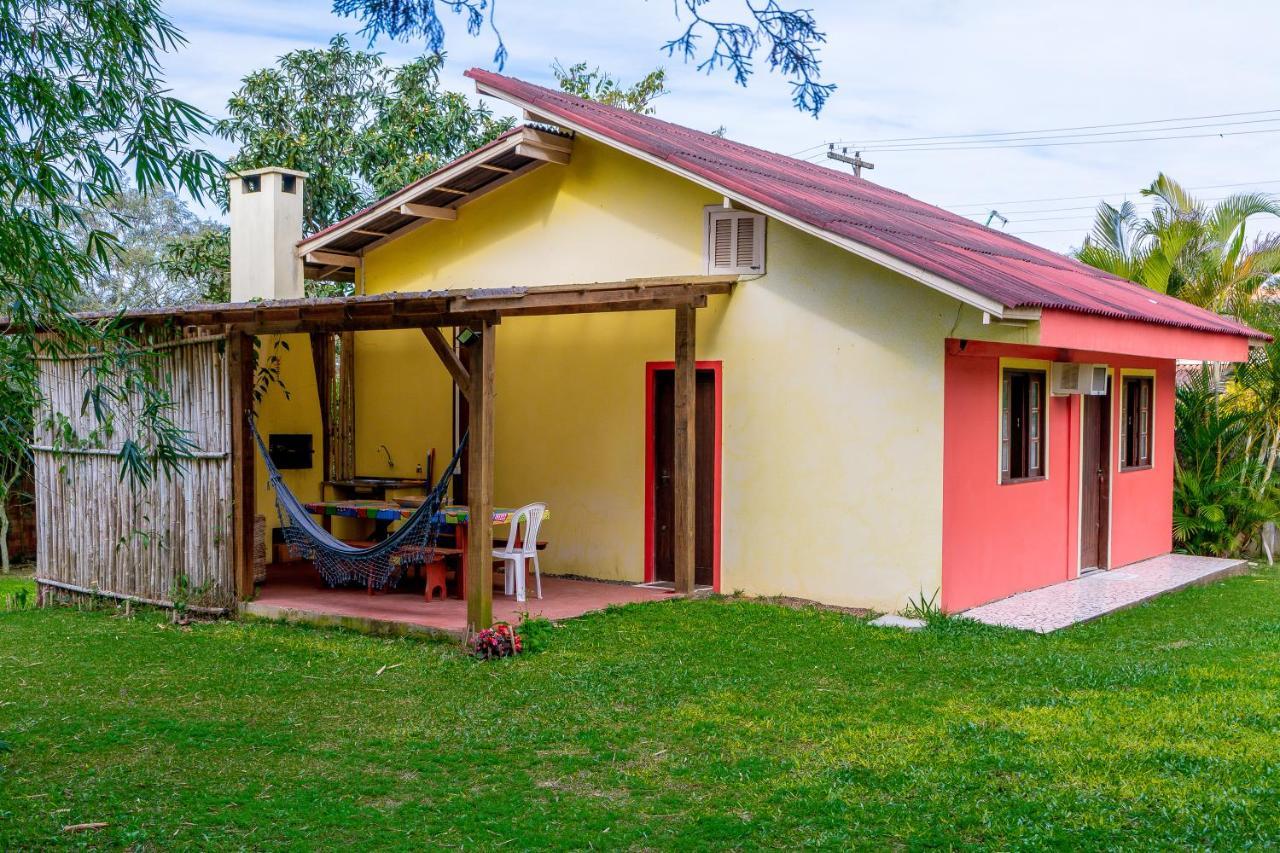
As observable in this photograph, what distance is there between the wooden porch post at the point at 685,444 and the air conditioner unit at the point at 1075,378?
127 inches

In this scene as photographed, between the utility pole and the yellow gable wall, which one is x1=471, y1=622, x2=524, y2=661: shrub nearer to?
the yellow gable wall

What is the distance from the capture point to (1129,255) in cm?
1593

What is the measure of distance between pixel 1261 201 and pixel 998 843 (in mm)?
12930

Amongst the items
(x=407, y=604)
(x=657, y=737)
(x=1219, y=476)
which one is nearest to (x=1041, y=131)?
(x=1219, y=476)

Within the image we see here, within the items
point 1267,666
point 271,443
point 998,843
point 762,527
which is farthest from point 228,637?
point 1267,666

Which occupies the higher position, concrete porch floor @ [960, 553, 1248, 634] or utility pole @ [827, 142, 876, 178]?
utility pole @ [827, 142, 876, 178]

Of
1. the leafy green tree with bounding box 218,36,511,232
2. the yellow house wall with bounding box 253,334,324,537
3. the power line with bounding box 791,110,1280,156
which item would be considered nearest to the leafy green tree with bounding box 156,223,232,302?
the leafy green tree with bounding box 218,36,511,232

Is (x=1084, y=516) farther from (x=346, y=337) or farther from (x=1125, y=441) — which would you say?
(x=346, y=337)

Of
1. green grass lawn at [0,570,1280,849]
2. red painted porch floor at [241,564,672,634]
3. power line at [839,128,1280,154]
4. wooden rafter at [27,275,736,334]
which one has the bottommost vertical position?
green grass lawn at [0,570,1280,849]

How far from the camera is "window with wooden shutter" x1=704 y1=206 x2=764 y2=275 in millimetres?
9875

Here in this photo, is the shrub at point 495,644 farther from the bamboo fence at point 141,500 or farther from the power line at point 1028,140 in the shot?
the power line at point 1028,140

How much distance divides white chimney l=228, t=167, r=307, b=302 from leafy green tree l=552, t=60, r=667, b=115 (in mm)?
10696

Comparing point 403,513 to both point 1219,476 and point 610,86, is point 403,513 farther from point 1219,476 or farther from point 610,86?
point 610,86

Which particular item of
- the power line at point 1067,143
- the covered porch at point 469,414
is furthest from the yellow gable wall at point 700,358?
the power line at point 1067,143
